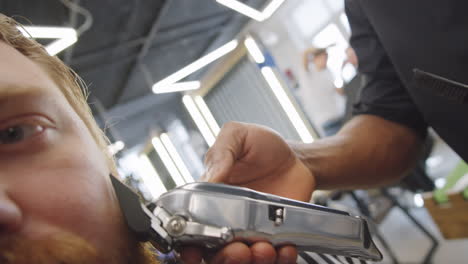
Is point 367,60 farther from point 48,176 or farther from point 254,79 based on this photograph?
point 48,176

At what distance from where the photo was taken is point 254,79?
3.61 feet

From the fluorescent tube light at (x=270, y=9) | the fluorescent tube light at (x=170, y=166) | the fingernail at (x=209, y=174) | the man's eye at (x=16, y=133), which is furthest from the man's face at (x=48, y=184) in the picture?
the fluorescent tube light at (x=270, y=9)

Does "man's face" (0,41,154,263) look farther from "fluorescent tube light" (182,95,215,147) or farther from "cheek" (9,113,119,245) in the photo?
"fluorescent tube light" (182,95,215,147)

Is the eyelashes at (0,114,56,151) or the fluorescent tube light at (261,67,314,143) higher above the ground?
the eyelashes at (0,114,56,151)

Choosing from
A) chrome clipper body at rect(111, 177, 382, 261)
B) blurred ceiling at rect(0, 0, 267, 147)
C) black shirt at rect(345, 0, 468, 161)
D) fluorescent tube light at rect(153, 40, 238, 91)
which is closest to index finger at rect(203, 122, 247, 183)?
chrome clipper body at rect(111, 177, 382, 261)

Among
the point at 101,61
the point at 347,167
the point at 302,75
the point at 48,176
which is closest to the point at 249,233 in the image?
the point at 48,176

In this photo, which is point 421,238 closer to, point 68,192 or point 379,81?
point 379,81

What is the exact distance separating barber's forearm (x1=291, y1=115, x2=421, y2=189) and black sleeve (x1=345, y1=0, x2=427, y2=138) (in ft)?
0.09

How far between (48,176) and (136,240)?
141 millimetres

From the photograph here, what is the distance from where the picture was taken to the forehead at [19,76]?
0.42 meters

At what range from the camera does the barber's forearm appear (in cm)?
87

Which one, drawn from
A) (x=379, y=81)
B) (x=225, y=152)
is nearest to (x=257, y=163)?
(x=225, y=152)

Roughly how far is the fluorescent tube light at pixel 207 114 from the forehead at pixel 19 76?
486 mm

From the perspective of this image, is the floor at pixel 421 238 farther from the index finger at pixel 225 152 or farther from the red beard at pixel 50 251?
the red beard at pixel 50 251
